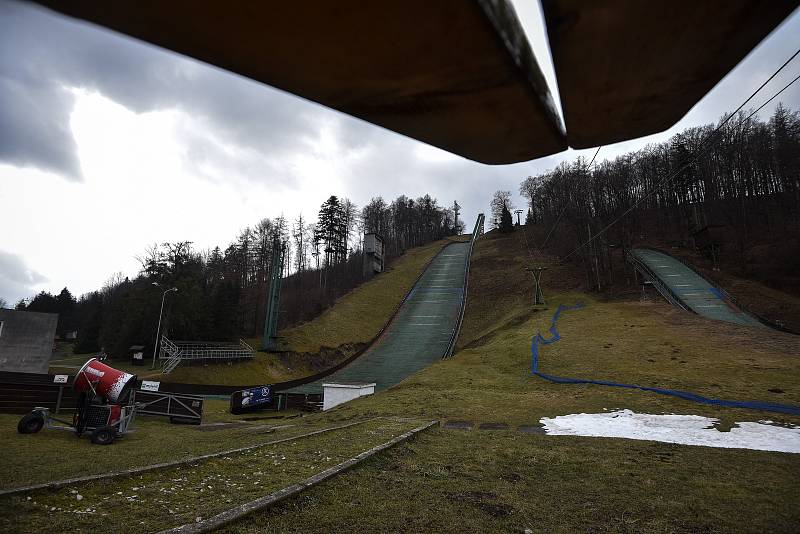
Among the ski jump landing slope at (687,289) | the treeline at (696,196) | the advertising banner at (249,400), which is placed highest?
the treeline at (696,196)

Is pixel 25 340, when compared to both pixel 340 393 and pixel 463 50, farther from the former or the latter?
pixel 463 50

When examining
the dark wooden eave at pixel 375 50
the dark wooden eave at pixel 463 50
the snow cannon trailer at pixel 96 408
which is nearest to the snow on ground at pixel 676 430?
the dark wooden eave at pixel 463 50

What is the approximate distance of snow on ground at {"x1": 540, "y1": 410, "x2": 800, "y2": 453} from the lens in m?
9.53

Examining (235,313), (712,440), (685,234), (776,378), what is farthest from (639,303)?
(235,313)

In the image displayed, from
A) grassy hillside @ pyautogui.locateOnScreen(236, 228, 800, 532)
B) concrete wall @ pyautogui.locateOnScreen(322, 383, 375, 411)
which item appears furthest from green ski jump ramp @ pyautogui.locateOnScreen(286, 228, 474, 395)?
grassy hillside @ pyautogui.locateOnScreen(236, 228, 800, 532)

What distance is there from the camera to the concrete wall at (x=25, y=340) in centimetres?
3173

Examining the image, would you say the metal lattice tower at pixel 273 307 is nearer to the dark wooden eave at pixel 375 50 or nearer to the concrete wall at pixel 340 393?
the concrete wall at pixel 340 393

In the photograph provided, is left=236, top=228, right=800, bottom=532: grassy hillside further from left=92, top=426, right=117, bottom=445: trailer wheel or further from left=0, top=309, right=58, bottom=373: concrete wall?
left=0, top=309, right=58, bottom=373: concrete wall

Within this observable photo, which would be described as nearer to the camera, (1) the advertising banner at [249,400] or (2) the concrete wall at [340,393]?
(2) the concrete wall at [340,393]

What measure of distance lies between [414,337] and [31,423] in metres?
27.9

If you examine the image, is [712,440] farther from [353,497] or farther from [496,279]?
[496,279]

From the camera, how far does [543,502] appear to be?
6059mm

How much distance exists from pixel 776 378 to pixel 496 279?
37.7 metres

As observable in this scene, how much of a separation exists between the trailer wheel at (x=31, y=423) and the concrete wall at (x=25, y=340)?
2706 centimetres
